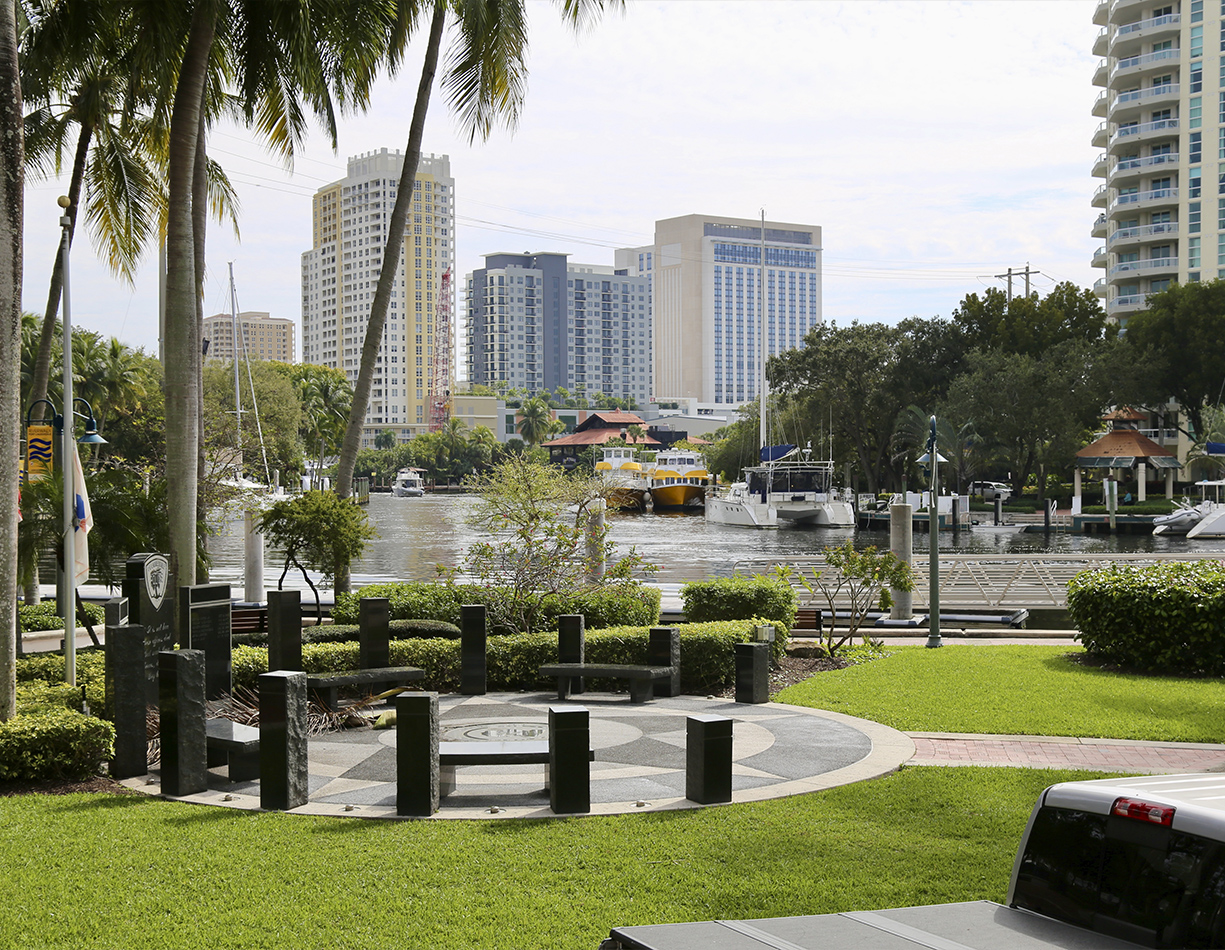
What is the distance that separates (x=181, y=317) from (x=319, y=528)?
4.10m

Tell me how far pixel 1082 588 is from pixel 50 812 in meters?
13.2

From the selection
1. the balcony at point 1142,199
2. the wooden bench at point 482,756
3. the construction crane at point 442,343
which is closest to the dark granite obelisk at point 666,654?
the wooden bench at point 482,756

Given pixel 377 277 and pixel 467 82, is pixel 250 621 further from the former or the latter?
pixel 377 277

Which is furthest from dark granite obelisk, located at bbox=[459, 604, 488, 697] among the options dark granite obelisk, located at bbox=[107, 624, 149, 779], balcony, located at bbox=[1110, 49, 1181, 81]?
balcony, located at bbox=[1110, 49, 1181, 81]

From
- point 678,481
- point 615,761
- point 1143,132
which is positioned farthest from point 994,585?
point 1143,132

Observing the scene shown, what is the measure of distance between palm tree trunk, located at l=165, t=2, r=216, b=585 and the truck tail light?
12.4 m

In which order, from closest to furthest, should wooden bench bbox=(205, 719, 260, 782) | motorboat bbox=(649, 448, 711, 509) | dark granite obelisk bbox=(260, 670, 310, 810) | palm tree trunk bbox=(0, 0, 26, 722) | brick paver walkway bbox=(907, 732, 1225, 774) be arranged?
→ dark granite obelisk bbox=(260, 670, 310, 810), wooden bench bbox=(205, 719, 260, 782), palm tree trunk bbox=(0, 0, 26, 722), brick paver walkway bbox=(907, 732, 1225, 774), motorboat bbox=(649, 448, 711, 509)

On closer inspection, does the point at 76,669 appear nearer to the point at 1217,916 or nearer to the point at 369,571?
the point at 1217,916

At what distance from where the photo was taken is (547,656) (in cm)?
1394

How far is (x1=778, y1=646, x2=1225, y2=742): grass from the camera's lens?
36.6 feet

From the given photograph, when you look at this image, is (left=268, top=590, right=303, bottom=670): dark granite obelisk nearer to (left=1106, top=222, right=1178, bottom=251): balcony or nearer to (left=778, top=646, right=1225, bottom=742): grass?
(left=778, top=646, right=1225, bottom=742): grass

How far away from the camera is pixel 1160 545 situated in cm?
5416

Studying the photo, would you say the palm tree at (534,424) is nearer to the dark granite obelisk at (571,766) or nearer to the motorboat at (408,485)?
the motorboat at (408,485)

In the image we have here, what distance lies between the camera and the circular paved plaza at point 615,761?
8.40 metres
